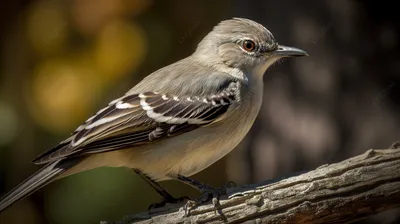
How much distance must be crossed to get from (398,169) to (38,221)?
4.31 m

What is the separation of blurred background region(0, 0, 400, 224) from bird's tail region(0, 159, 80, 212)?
1983mm

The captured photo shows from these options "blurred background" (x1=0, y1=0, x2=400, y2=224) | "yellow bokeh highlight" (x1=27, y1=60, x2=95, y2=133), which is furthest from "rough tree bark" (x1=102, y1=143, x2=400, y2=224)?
"yellow bokeh highlight" (x1=27, y1=60, x2=95, y2=133)

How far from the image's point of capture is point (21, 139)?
7422 millimetres

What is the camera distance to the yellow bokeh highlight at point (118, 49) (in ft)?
23.9

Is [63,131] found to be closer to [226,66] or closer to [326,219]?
[226,66]

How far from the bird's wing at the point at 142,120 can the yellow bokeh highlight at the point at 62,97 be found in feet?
6.60

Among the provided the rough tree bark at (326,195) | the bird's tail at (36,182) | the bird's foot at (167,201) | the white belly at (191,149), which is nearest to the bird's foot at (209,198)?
the rough tree bark at (326,195)

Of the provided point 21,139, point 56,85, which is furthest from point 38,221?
point 56,85

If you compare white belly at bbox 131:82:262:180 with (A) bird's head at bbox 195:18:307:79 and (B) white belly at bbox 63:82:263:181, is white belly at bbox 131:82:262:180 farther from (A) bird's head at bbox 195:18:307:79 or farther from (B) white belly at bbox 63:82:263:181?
(A) bird's head at bbox 195:18:307:79

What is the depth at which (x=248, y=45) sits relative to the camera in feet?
18.2

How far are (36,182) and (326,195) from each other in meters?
1.82

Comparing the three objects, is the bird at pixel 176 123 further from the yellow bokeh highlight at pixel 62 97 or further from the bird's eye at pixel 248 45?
the yellow bokeh highlight at pixel 62 97

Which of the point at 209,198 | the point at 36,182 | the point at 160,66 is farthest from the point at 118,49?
the point at 209,198

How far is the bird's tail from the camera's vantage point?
4895mm
